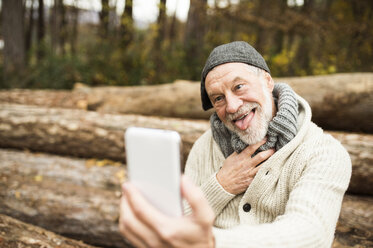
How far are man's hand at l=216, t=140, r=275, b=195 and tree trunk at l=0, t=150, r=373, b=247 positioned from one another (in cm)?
146

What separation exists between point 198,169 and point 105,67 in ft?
21.7

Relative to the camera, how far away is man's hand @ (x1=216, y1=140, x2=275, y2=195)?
70.6 inches

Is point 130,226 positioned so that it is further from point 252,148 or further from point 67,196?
point 67,196

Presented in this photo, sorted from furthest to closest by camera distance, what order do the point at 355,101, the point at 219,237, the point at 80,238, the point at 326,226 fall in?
1. the point at 355,101
2. the point at 80,238
3. the point at 326,226
4. the point at 219,237

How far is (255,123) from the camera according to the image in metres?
1.85

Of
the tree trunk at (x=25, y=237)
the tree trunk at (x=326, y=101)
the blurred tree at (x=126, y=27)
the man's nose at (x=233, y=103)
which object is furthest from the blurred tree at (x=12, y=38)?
the man's nose at (x=233, y=103)

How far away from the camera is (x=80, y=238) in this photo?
3.17m

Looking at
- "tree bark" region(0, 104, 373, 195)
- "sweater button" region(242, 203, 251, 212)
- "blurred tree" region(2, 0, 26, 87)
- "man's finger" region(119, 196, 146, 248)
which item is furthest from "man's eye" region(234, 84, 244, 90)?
"blurred tree" region(2, 0, 26, 87)

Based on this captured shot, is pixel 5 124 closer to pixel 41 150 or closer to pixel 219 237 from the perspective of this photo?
pixel 41 150

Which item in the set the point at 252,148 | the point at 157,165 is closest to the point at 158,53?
the point at 252,148

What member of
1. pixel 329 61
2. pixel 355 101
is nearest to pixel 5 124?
pixel 355 101

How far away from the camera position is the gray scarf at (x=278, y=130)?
1.72m

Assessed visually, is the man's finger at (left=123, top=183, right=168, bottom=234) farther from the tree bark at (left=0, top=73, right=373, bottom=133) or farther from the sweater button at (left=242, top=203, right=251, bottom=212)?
the tree bark at (left=0, top=73, right=373, bottom=133)

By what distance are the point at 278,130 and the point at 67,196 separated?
2.75 m
